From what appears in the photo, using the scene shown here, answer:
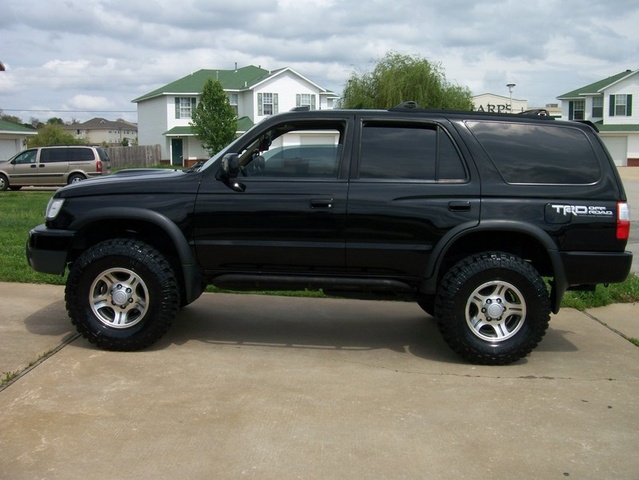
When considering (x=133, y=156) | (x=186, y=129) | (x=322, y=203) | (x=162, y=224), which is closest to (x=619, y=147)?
(x=186, y=129)

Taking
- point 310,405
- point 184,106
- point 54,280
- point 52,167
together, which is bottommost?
point 310,405

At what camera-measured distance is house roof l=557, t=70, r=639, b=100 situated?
5819cm

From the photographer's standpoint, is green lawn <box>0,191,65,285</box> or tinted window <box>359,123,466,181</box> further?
green lawn <box>0,191,65,285</box>

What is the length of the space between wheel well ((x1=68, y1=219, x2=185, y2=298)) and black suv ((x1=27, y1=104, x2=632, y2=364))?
0.05m

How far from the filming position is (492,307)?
222 inches

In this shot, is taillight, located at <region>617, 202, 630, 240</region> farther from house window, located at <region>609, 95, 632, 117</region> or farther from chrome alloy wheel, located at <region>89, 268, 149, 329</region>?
house window, located at <region>609, 95, 632, 117</region>

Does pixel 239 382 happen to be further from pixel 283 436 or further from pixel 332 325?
pixel 332 325

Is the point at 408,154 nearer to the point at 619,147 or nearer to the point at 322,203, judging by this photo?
the point at 322,203

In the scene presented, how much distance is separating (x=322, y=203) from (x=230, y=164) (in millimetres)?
774

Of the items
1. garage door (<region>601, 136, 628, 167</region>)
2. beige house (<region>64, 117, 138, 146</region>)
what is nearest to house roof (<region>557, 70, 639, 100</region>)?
garage door (<region>601, 136, 628, 167</region>)

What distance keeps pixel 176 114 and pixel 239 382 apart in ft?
167

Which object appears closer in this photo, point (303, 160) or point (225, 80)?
point (303, 160)

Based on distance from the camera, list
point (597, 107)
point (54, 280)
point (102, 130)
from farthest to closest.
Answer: point (102, 130) → point (597, 107) → point (54, 280)

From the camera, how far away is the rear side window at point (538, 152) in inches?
221
